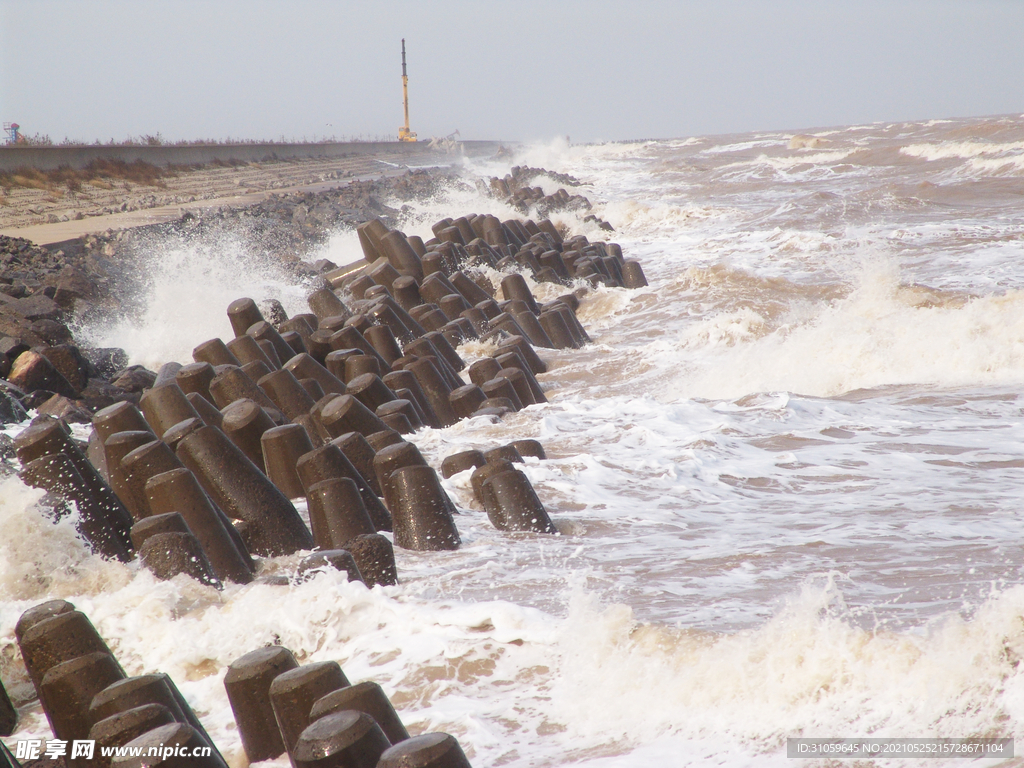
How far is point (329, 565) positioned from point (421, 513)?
2.79 feet

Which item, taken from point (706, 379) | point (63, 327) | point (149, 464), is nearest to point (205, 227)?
point (63, 327)

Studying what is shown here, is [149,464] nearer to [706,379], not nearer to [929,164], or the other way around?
[706,379]

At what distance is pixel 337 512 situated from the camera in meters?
4.71

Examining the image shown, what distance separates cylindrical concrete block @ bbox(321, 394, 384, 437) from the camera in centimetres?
624

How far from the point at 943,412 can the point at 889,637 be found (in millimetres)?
4640

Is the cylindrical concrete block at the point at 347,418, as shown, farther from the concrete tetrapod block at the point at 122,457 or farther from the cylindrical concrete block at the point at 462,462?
the concrete tetrapod block at the point at 122,457

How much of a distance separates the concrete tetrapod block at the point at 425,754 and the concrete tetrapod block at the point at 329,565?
1.79 meters

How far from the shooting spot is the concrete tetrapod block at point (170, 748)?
240cm

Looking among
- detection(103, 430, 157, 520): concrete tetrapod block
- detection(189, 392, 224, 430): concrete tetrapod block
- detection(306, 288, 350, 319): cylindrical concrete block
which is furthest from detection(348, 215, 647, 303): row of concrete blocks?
detection(103, 430, 157, 520): concrete tetrapod block

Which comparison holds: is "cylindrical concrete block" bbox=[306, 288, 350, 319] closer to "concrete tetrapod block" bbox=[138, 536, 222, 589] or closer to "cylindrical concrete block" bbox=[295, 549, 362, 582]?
"concrete tetrapod block" bbox=[138, 536, 222, 589]

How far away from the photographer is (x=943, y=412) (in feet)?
23.2

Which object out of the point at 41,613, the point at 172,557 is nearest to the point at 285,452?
the point at 172,557

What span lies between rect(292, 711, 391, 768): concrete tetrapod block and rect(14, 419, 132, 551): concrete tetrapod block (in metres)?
3.10

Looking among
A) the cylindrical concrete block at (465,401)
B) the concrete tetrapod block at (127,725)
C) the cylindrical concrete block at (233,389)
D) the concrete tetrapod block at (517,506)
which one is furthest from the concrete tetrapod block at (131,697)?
the cylindrical concrete block at (465,401)
